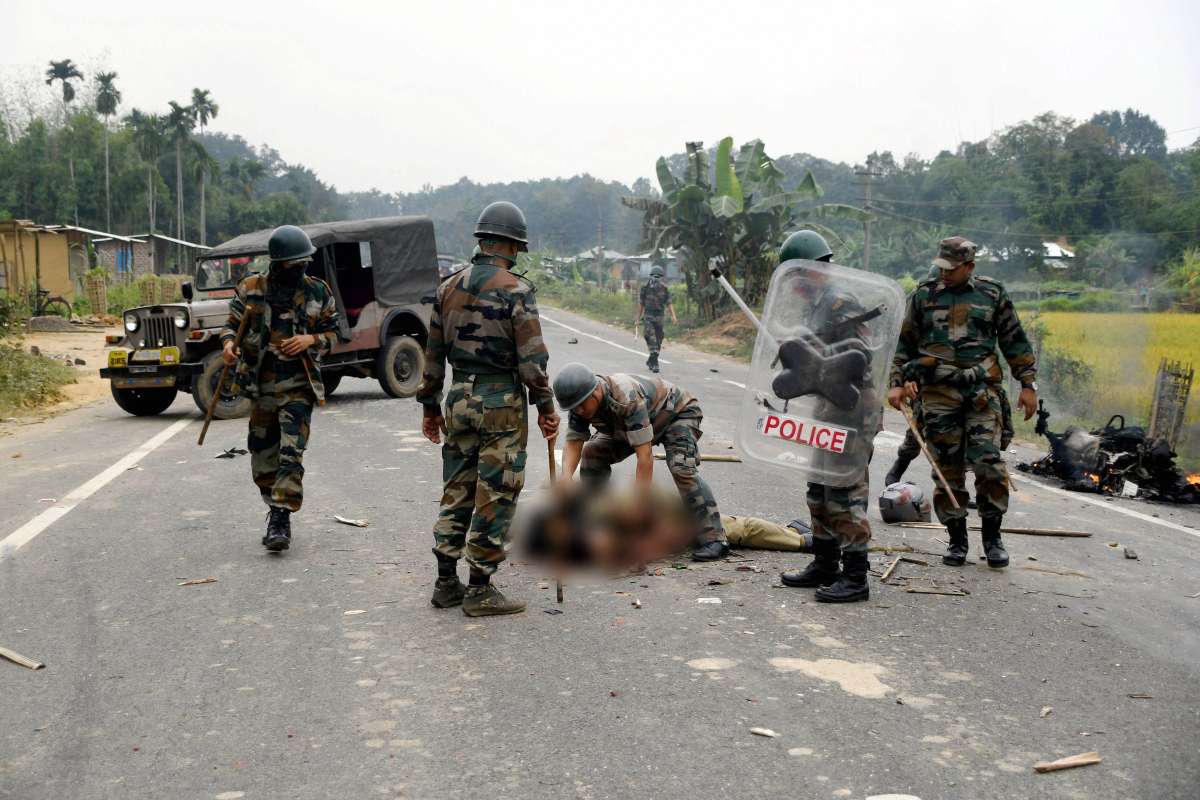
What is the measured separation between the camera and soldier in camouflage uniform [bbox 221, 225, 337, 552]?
6336 millimetres

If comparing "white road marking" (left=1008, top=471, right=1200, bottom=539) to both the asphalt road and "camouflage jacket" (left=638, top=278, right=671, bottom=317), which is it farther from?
"camouflage jacket" (left=638, top=278, right=671, bottom=317)

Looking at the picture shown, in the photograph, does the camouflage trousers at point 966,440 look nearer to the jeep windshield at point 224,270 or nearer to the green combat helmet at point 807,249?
the green combat helmet at point 807,249

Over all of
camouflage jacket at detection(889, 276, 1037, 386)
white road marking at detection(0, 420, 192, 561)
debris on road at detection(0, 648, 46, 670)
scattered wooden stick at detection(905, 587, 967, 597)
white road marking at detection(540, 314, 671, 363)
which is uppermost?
camouflage jacket at detection(889, 276, 1037, 386)

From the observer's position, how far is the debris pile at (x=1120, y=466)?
878 cm

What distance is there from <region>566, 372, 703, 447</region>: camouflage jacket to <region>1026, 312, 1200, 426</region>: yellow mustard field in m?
7.50

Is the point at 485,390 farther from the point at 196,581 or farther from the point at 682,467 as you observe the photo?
the point at 196,581

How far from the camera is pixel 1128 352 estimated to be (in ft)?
48.7

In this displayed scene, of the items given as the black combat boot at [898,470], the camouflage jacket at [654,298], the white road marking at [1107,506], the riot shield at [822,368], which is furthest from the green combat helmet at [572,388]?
the camouflage jacket at [654,298]

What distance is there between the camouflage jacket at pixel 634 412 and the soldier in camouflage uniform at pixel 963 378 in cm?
120

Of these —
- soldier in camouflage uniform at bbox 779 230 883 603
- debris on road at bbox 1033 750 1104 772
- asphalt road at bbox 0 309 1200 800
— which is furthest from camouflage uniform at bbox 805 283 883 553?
debris on road at bbox 1033 750 1104 772

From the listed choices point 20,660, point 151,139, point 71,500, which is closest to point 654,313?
point 71,500

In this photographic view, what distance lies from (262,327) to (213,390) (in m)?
6.47

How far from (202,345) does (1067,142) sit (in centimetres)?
4073

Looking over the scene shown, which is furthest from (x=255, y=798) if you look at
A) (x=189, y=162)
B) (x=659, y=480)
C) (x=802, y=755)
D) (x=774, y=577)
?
(x=189, y=162)
